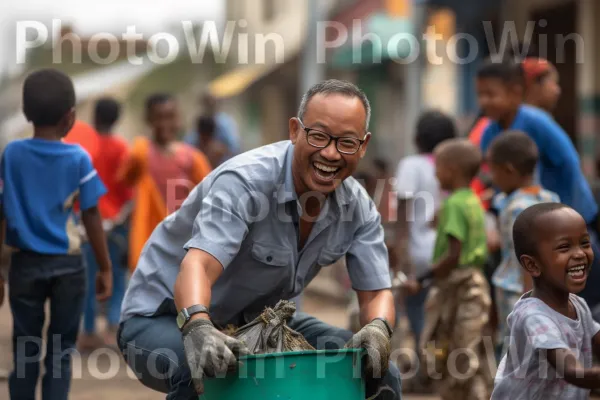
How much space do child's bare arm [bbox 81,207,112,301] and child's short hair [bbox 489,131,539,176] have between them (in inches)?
72.3

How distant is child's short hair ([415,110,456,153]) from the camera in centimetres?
686

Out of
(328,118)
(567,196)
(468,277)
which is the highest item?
(328,118)

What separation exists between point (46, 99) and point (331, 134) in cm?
182

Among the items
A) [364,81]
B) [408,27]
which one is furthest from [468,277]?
[364,81]

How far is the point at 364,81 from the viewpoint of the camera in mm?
20312

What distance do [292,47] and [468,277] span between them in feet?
62.0

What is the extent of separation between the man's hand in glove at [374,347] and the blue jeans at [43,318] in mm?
1840

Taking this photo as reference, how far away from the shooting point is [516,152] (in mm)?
5215

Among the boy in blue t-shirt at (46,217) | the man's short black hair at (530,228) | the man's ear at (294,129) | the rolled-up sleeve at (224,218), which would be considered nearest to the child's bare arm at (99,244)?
the boy in blue t-shirt at (46,217)

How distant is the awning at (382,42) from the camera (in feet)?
50.9

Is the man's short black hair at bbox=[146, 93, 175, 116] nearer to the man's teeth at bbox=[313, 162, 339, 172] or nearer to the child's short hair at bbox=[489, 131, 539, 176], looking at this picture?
the child's short hair at bbox=[489, 131, 539, 176]

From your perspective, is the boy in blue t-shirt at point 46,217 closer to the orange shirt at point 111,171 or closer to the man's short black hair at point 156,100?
the man's short black hair at point 156,100

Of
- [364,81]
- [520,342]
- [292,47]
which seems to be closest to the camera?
[520,342]

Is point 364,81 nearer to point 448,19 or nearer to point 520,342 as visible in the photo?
point 448,19
